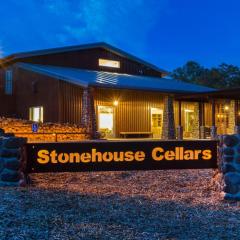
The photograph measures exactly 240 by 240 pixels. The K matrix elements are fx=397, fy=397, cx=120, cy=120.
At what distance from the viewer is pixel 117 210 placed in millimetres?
6043

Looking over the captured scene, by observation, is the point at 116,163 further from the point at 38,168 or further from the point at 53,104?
the point at 53,104

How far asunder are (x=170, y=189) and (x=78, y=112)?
1477cm

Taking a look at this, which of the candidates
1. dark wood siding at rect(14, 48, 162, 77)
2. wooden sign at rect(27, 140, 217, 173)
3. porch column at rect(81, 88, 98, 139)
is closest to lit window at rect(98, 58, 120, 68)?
dark wood siding at rect(14, 48, 162, 77)

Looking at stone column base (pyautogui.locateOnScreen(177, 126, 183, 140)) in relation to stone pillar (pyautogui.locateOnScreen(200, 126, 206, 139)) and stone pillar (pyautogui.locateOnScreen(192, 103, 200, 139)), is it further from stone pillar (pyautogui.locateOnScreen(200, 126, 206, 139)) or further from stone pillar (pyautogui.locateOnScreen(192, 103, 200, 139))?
stone pillar (pyautogui.locateOnScreen(192, 103, 200, 139))

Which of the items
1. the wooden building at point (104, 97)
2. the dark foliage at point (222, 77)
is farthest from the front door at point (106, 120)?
the dark foliage at point (222, 77)

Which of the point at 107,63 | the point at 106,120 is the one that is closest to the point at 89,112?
the point at 106,120

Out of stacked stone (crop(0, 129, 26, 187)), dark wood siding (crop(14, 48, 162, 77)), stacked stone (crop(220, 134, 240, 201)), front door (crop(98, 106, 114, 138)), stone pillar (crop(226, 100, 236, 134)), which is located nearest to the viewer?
stacked stone (crop(220, 134, 240, 201))

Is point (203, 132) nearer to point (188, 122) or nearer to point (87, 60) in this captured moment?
point (188, 122)

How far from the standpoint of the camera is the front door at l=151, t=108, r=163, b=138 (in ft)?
84.1

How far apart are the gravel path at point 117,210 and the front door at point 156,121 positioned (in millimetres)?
16721

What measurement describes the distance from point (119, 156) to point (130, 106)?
1667 centimetres

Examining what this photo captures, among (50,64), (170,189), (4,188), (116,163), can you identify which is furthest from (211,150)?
(50,64)

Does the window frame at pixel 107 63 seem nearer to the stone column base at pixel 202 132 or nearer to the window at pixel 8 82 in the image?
the window at pixel 8 82

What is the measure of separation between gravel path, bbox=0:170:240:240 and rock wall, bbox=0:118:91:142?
33.8 ft
